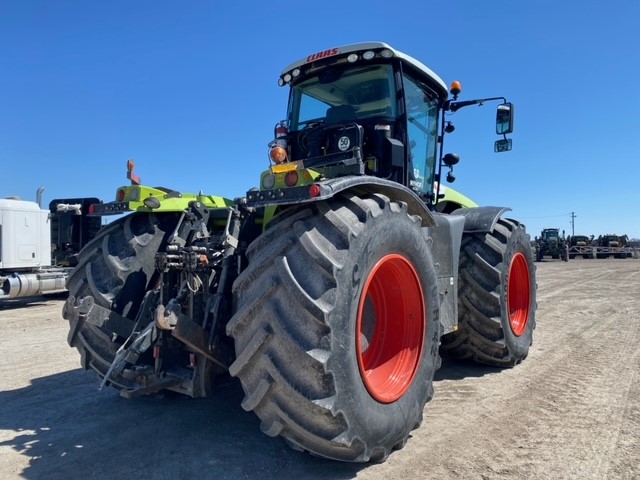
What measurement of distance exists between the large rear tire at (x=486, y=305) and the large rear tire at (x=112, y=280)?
2.99m

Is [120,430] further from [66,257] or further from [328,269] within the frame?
[66,257]

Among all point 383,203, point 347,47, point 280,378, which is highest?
point 347,47

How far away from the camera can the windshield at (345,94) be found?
4258 mm

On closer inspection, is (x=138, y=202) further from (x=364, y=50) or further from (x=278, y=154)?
(x=364, y=50)

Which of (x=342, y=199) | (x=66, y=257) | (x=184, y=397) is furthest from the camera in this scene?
(x=66, y=257)

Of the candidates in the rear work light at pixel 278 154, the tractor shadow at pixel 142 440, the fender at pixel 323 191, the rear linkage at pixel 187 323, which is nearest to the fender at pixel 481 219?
the fender at pixel 323 191

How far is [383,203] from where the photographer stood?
300 cm

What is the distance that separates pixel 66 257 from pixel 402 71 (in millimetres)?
11093

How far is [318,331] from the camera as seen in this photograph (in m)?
2.43

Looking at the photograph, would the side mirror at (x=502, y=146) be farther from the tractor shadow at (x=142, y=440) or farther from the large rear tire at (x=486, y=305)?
the tractor shadow at (x=142, y=440)

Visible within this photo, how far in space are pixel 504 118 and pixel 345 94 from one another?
6.38 ft

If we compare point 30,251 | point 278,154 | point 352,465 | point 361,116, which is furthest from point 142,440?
point 30,251

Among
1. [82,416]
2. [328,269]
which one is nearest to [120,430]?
[82,416]

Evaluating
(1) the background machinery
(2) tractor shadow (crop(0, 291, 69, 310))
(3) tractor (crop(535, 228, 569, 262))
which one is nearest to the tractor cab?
(1) the background machinery
